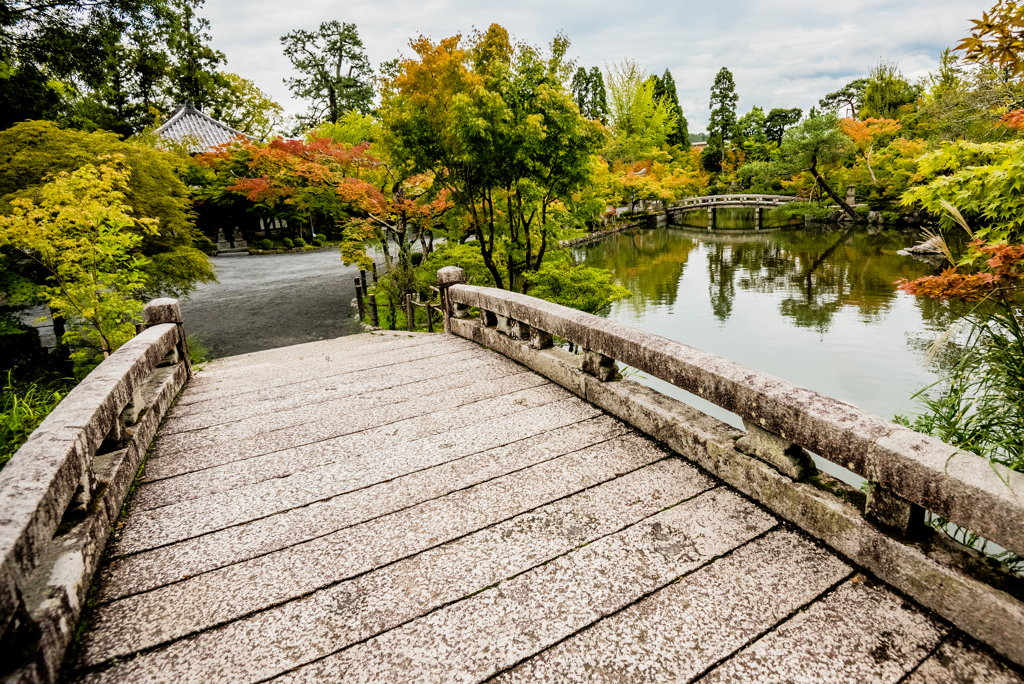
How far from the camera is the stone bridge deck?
4.61 ft

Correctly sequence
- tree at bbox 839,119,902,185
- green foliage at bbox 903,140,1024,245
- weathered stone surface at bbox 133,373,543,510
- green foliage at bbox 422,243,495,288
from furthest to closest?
1. tree at bbox 839,119,902,185
2. green foliage at bbox 422,243,495,288
3. green foliage at bbox 903,140,1024,245
4. weathered stone surface at bbox 133,373,543,510

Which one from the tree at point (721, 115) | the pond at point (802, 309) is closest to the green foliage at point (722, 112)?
the tree at point (721, 115)

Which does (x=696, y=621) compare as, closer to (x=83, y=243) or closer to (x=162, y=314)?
(x=162, y=314)

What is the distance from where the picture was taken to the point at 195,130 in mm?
24828

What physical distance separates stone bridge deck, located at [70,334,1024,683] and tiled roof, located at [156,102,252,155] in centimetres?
2624

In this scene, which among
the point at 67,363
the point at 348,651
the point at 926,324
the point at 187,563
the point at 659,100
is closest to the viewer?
the point at 348,651


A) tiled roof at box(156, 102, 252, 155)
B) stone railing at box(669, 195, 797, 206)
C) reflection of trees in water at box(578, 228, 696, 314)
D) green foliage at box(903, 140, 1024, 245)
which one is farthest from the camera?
stone railing at box(669, 195, 797, 206)

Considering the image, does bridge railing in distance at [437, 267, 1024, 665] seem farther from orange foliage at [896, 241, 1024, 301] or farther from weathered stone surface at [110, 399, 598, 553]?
orange foliage at [896, 241, 1024, 301]

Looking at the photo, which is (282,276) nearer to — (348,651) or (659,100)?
(348,651)

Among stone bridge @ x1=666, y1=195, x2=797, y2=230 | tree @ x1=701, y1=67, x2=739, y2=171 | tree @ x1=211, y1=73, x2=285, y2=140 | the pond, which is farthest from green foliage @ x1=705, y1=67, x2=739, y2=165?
tree @ x1=211, y1=73, x2=285, y2=140

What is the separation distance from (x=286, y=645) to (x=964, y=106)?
2261 cm

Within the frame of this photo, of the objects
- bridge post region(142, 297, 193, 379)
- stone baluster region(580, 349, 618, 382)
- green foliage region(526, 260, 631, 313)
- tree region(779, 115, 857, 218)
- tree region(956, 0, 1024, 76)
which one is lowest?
green foliage region(526, 260, 631, 313)

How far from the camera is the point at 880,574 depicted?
1604 mm

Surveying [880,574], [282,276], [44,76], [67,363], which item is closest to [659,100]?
[282,276]
